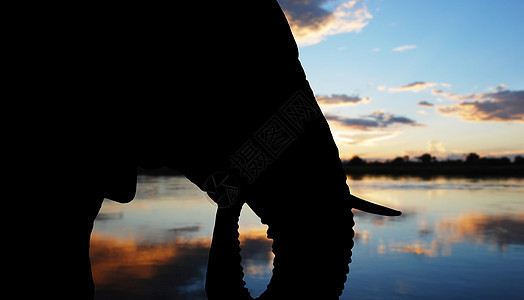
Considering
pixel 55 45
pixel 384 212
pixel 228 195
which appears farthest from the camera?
pixel 384 212

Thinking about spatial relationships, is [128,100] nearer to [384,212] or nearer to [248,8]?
[248,8]

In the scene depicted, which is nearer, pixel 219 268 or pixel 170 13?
pixel 170 13

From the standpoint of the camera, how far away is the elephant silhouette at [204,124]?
1.57 meters

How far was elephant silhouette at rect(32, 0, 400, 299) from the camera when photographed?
5.16 feet

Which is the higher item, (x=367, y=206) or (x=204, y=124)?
(x=204, y=124)

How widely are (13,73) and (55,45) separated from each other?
0.61 feet

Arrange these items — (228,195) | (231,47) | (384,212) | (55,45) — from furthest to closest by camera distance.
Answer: (384,212) < (228,195) < (231,47) < (55,45)

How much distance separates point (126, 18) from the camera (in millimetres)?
1579

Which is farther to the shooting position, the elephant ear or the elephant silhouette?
the elephant ear

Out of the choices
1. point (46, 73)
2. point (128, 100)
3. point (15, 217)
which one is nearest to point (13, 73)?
point (46, 73)

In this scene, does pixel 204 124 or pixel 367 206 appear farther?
pixel 367 206

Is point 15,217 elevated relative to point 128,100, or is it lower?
lower

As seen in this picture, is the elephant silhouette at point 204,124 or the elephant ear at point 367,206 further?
the elephant ear at point 367,206

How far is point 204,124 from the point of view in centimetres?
168
